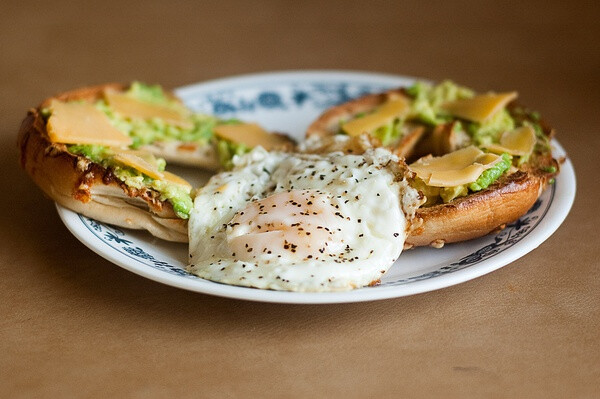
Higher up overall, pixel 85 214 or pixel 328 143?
pixel 328 143

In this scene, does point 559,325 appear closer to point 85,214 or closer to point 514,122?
point 514,122

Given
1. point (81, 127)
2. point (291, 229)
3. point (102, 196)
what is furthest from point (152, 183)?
point (291, 229)

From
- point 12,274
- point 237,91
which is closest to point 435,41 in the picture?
point 237,91

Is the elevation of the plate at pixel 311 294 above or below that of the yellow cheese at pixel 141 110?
below

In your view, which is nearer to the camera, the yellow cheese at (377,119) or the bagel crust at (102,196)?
the bagel crust at (102,196)

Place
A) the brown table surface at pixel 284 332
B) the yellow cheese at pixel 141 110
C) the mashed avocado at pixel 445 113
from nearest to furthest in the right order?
the brown table surface at pixel 284 332, the mashed avocado at pixel 445 113, the yellow cheese at pixel 141 110

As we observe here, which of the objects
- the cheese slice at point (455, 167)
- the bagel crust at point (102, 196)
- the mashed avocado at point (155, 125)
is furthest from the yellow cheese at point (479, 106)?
the bagel crust at point (102, 196)

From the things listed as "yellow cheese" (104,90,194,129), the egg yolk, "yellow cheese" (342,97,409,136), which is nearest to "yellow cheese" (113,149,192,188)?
the egg yolk

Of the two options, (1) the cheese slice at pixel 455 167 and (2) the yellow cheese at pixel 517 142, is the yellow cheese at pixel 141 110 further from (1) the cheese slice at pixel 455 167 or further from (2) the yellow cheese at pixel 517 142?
(2) the yellow cheese at pixel 517 142

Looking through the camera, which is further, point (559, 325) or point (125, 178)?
point (125, 178)
